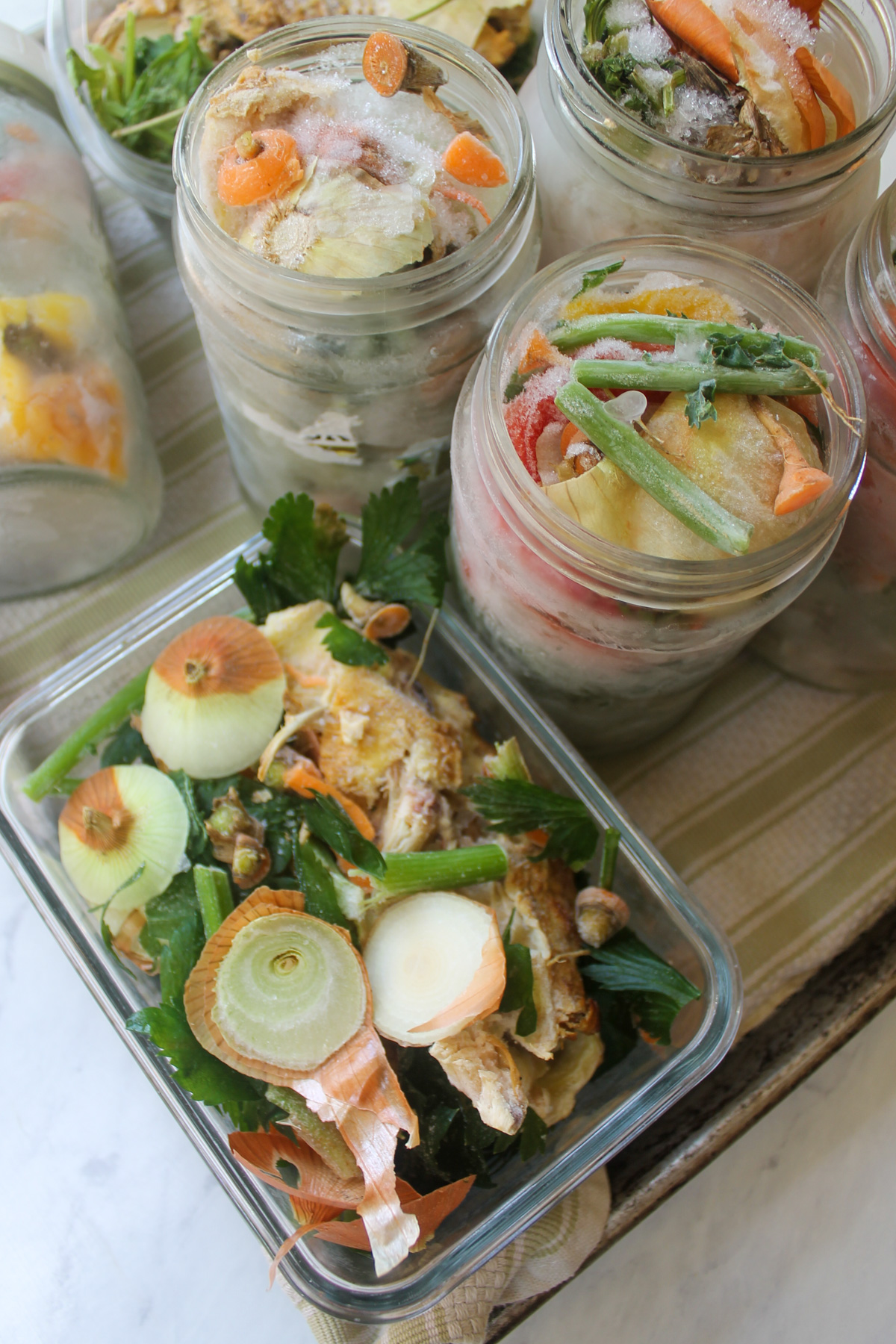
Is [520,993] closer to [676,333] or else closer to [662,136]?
[676,333]

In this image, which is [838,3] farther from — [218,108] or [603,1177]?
[603,1177]

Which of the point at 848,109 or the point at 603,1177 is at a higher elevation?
the point at 848,109

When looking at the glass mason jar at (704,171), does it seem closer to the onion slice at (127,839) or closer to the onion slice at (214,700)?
the onion slice at (214,700)

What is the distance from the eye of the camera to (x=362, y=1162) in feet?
1.98

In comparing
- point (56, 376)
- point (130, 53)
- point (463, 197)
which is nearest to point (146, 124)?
point (130, 53)

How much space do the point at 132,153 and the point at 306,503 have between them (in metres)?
0.38

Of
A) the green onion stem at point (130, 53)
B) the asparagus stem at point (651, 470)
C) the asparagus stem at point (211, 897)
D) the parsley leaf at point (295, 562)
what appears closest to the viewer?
the asparagus stem at point (651, 470)

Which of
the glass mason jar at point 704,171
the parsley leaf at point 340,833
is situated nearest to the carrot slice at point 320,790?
the parsley leaf at point 340,833

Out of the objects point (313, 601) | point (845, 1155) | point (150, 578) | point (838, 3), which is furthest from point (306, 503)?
point (845, 1155)

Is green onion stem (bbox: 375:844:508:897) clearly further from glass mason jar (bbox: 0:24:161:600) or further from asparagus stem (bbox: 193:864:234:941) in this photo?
glass mason jar (bbox: 0:24:161:600)

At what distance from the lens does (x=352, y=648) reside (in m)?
0.73

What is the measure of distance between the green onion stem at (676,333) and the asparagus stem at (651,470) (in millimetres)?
63

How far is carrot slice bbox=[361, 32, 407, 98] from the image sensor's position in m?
0.66

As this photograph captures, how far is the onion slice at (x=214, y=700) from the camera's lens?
0.70 m
